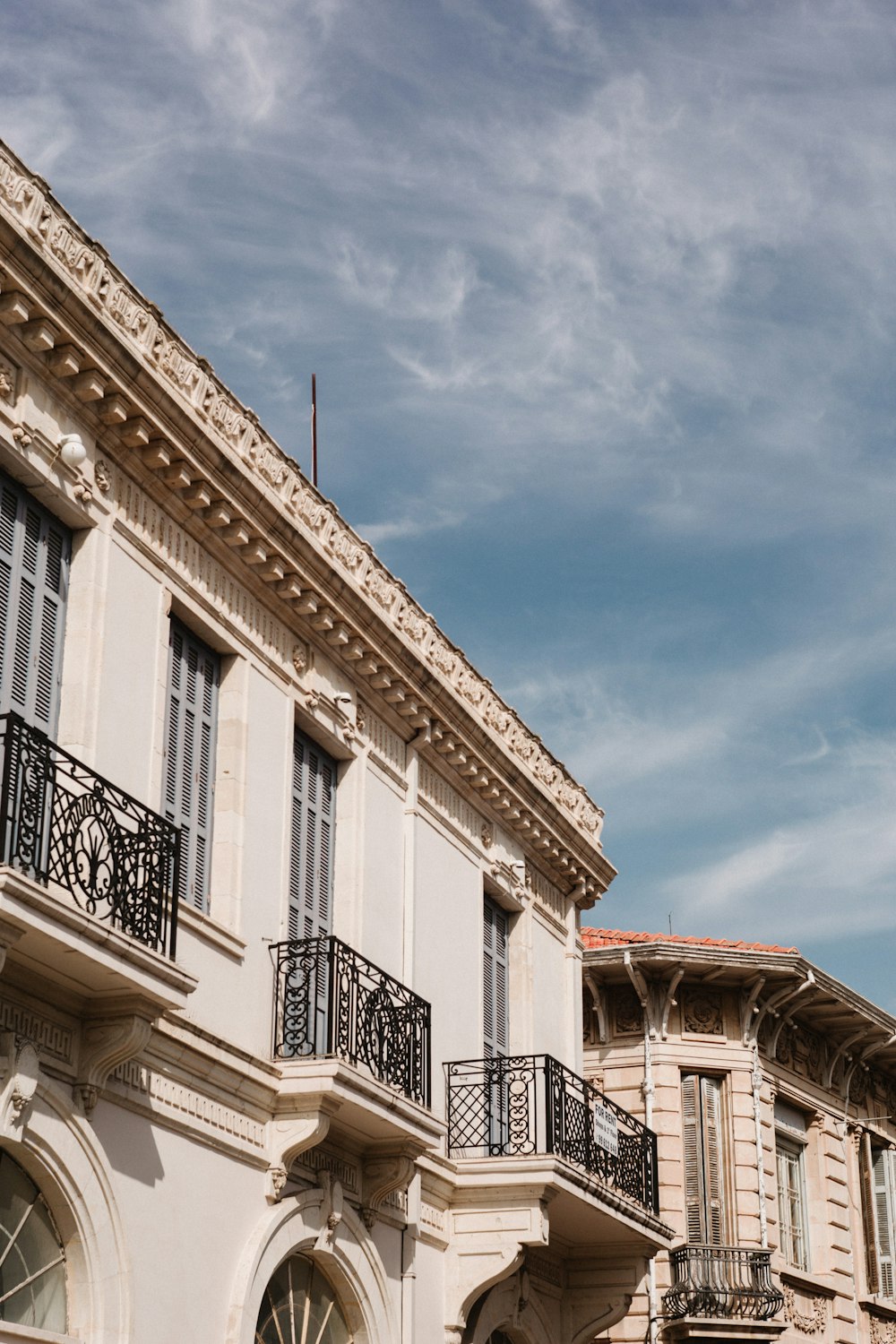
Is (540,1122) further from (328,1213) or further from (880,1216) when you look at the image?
(880,1216)

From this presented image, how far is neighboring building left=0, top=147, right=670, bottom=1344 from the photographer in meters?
11.1

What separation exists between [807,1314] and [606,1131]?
7.56m

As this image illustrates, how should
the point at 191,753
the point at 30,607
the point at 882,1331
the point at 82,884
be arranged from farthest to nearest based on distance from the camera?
the point at 882,1331 < the point at 191,753 < the point at 30,607 < the point at 82,884

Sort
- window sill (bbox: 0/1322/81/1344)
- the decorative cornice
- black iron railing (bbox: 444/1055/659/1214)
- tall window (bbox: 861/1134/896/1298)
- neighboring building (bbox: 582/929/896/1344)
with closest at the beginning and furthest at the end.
Result: window sill (bbox: 0/1322/81/1344) → the decorative cornice → black iron railing (bbox: 444/1055/659/1214) → neighboring building (bbox: 582/929/896/1344) → tall window (bbox: 861/1134/896/1298)

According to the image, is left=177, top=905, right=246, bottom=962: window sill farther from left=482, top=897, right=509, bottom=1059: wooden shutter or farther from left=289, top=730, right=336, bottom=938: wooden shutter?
left=482, top=897, right=509, bottom=1059: wooden shutter

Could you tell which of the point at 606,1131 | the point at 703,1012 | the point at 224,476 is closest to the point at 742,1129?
the point at 703,1012

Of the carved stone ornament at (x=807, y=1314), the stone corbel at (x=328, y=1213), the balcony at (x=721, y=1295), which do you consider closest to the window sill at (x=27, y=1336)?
the stone corbel at (x=328, y=1213)

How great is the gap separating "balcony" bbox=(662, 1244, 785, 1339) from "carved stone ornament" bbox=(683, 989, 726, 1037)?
9.13ft

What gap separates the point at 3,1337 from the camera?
401 inches

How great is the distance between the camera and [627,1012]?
24219 millimetres

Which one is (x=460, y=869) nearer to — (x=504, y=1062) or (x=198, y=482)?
(x=504, y=1062)

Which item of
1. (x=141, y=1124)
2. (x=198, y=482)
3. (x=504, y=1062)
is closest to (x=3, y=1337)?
(x=141, y=1124)

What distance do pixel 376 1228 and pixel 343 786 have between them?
3.60 meters

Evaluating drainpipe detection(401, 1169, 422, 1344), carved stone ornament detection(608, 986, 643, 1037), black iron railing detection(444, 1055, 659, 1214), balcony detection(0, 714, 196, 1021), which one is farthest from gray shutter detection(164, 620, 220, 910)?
carved stone ornament detection(608, 986, 643, 1037)
